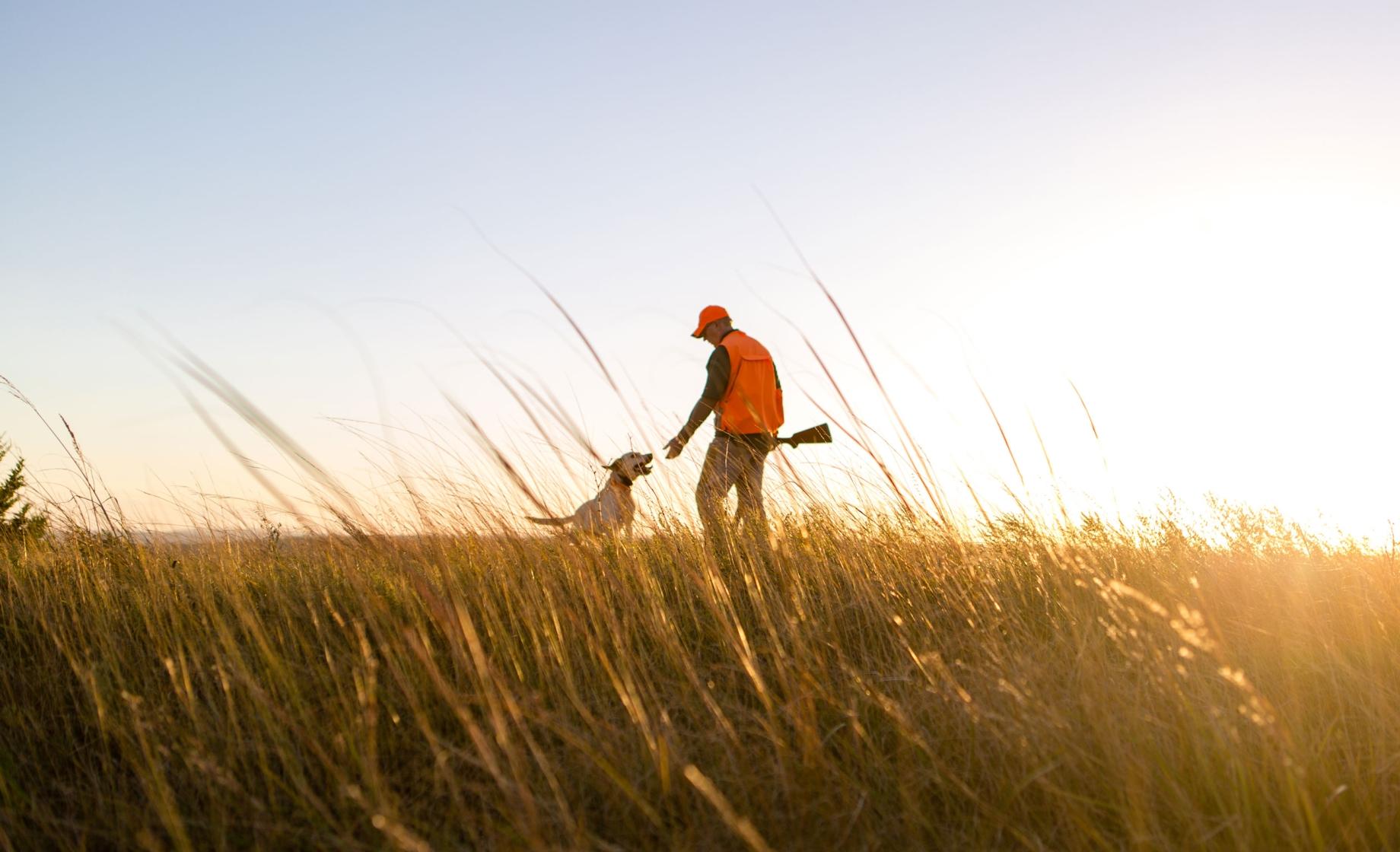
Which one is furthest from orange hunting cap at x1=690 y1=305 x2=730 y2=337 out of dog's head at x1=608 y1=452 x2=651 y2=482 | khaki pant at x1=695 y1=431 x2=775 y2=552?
dog's head at x1=608 y1=452 x2=651 y2=482

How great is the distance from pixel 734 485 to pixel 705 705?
2716 mm

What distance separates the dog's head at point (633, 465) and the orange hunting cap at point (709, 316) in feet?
8.16

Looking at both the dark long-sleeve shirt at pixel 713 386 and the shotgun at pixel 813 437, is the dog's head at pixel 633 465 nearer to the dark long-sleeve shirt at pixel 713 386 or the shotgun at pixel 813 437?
the shotgun at pixel 813 437

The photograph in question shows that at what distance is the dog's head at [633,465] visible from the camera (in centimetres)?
352

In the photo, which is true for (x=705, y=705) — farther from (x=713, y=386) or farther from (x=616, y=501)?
(x=713, y=386)

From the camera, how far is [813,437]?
490cm

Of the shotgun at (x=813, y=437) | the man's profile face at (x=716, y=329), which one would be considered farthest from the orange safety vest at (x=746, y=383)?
the shotgun at (x=813, y=437)

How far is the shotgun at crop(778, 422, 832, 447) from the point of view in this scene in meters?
Result: 4.81

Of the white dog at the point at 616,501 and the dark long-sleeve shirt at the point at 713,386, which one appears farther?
the dark long-sleeve shirt at the point at 713,386

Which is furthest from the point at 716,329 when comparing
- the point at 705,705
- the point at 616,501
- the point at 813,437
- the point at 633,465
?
the point at 705,705

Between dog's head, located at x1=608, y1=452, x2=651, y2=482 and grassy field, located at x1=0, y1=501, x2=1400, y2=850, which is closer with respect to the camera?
grassy field, located at x1=0, y1=501, x2=1400, y2=850

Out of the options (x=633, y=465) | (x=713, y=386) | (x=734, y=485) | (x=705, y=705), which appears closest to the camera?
(x=705, y=705)

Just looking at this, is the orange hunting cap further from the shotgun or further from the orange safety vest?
the shotgun

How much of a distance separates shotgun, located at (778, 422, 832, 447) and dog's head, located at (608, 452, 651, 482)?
3.96 feet
